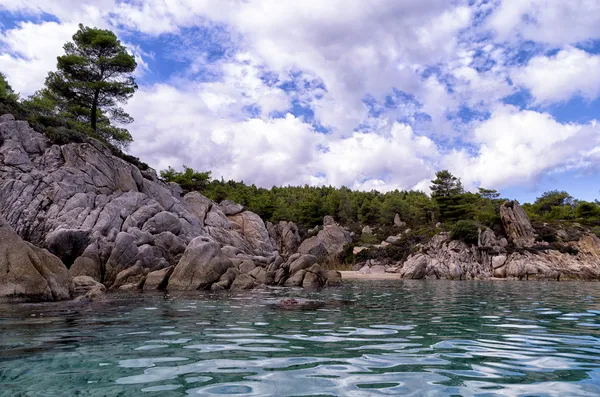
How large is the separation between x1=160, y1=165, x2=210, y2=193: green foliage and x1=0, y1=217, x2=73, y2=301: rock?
4691 centimetres

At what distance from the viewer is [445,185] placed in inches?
2763

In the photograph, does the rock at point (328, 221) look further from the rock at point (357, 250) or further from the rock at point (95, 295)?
the rock at point (95, 295)

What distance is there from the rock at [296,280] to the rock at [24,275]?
46.3 ft

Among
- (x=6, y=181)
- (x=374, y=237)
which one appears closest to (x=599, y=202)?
(x=374, y=237)

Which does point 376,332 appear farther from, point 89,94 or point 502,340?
point 89,94

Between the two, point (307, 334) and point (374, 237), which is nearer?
point (307, 334)

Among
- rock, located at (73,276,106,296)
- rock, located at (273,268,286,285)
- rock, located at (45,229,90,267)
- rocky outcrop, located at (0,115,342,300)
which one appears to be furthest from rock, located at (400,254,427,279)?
rock, located at (73,276,106,296)

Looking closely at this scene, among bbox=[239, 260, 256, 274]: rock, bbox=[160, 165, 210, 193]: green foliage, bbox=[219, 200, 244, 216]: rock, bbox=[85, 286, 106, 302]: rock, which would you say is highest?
bbox=[160, 165, 210, 193]: green foliage

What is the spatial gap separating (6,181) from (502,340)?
1202 inches

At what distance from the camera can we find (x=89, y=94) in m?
45.2

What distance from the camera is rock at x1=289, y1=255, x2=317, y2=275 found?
28328 mm

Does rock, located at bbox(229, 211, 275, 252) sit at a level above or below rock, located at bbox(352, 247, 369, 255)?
above

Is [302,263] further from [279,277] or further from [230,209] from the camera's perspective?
[230,209]

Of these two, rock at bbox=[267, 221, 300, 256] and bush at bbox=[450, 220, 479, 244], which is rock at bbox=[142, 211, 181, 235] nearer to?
bush at bbox=[450, 220, 479, 244]
